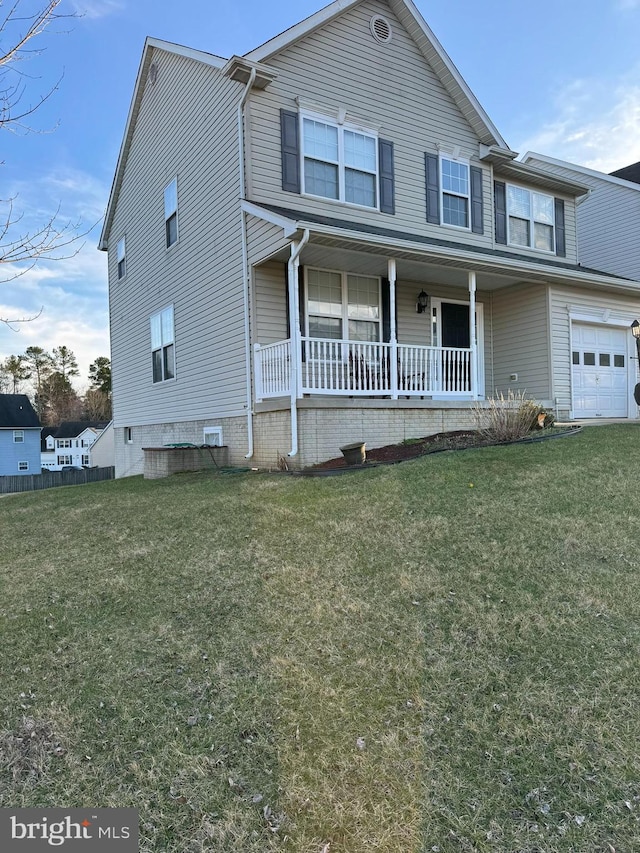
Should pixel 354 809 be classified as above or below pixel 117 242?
below

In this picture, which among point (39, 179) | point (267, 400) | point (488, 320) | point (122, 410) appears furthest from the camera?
point (122, 410)

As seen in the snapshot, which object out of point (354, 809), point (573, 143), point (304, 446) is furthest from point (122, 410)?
point (573, 143)

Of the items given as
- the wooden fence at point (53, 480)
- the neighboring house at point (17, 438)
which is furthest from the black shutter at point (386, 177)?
the neighboring house at point (17, 438)

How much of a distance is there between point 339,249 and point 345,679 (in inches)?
288

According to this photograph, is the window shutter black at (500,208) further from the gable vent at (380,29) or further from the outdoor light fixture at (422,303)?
the gable vent at (380,29)

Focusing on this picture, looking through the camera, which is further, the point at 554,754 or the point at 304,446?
the point at 304,446

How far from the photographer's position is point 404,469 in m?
6.84

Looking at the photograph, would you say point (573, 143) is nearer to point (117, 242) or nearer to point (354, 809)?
point (117, 242)

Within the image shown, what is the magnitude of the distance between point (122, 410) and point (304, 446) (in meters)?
9.57

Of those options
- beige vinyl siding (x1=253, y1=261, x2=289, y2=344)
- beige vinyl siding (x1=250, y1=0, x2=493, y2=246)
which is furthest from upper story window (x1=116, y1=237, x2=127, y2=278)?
beige vinyl siding (x1=253, y1=261, x2=289, y2=344)

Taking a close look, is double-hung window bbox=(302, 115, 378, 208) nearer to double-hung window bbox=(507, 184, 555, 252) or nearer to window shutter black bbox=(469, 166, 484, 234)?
window shutter black bbox=(469, 166, 484, 234)

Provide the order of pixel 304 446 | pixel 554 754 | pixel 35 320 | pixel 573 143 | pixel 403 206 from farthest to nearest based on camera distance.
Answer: pixel 573 143, pixel 403 206, pixel 304 446, pixel 35 320, pixel 554 754

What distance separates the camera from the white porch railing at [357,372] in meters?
8.55

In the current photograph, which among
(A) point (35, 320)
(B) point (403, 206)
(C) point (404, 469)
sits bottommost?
(C) point (404, 469)
